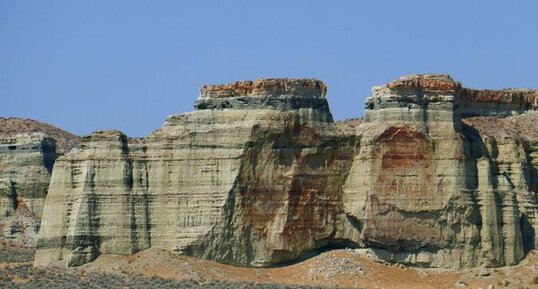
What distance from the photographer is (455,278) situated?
263 ft

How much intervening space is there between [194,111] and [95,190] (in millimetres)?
5613

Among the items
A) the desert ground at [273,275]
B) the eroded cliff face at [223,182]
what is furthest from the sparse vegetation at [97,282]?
the eroded cliff face at [223,182]

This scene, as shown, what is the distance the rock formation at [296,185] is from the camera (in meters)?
81.0

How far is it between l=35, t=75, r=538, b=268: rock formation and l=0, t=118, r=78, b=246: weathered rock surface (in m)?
19.1

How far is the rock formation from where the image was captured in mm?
81000

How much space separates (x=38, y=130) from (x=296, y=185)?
129 feet

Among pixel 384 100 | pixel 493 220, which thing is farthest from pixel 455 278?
pixel 384 100

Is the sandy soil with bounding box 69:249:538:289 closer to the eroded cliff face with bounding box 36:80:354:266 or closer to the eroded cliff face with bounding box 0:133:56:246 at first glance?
the eroded cliff face with bounding box 36:80:354:266

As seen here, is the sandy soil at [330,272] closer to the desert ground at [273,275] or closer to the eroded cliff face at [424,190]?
the desert ground at [273,275]

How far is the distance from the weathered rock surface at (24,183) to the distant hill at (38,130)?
9.40m

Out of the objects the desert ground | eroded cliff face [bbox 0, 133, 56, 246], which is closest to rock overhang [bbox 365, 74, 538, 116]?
the desert ground

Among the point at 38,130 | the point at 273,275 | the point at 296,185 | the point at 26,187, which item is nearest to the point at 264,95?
the point at 296,185

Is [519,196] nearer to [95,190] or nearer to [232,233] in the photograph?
[232,233]

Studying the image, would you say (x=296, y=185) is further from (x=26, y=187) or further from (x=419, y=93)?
(x=26, y=187)
